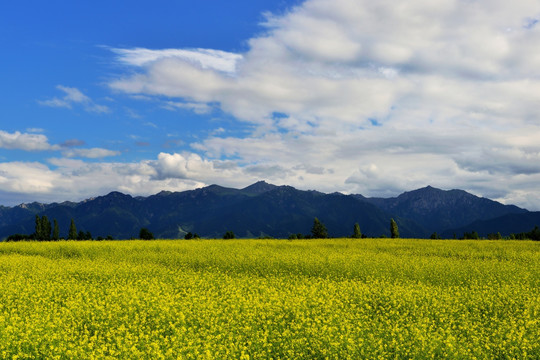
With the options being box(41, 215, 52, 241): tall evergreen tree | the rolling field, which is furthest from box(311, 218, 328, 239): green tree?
box(41, 215, 52, 241): tall evergreen tree

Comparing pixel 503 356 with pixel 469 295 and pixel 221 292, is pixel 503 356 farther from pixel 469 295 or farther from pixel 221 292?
pixel 221 292

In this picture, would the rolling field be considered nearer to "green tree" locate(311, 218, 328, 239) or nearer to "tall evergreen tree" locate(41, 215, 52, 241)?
"green tree" locate(311, 218, 328, 239)

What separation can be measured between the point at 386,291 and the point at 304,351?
10.9m

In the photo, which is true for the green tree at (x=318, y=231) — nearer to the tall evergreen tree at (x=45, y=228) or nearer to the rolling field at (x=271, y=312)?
the rolling field at (x=271, y=312)

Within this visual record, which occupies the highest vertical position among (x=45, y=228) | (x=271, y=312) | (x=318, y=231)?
(x=271, y=312)

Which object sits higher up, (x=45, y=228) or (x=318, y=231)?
(x=318, y=231)

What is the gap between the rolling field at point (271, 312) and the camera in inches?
527

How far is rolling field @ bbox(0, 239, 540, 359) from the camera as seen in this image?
1339 centimetres

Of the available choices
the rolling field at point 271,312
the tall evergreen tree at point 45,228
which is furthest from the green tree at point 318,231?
the tall evergreen tree at point 45,228

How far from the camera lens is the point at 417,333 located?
14336mm

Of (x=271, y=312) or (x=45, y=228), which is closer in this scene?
(x=271, y=312)

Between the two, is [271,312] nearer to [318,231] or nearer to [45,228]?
[318,231]

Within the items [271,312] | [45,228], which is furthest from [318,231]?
[45,228]

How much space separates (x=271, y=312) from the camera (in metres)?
17.4
